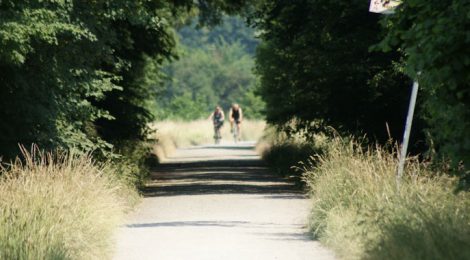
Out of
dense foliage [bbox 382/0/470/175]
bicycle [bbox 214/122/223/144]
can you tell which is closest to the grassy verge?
dense foliage [bbox 382/0/470/175]

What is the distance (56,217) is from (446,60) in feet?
15.9

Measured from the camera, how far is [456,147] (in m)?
10.6

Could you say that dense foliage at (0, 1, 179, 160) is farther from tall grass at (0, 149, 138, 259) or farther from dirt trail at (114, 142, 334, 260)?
tall grass at (0, 149, 138, 259)

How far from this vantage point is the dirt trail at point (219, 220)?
14.2m

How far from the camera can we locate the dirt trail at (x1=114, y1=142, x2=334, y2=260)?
14250 millimetres

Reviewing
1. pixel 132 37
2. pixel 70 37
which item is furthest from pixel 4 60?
pixel 132 37

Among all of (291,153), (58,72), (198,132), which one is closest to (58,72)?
(58,72)

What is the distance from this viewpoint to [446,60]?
10.8m

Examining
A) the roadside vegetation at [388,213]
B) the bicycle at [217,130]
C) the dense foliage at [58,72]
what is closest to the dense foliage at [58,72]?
the dense foliage at [58,72]

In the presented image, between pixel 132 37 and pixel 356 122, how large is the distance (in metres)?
6.63

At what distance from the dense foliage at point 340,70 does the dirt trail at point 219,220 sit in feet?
6.11

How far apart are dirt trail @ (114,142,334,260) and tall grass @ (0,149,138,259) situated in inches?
16.5

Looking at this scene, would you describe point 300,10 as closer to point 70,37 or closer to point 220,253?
point 70,37

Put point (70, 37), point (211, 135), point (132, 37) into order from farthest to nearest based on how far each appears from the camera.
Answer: point (211, 135)
point (132, 37)
point (70, 37)
